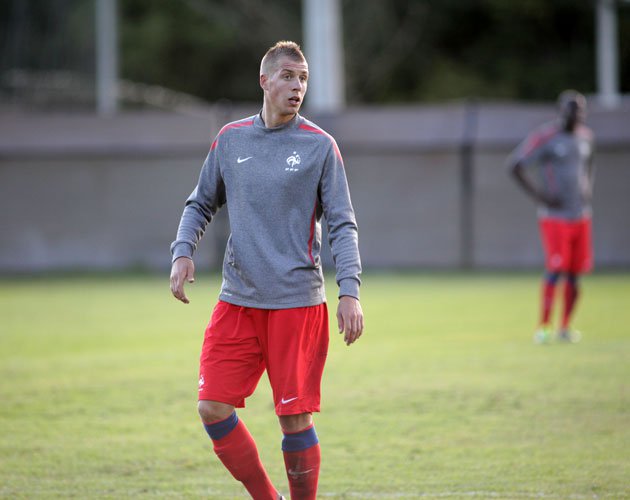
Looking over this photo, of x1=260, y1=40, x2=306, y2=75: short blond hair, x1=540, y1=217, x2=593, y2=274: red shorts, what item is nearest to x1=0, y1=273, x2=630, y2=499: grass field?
x1=540, y1=217, x2=593, y2=274: red shorts

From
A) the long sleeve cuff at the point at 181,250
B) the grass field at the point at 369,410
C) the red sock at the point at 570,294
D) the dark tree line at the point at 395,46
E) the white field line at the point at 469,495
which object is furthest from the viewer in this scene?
the dark tree line at the point at 395,46

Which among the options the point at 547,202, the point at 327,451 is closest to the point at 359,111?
the point at 547,202

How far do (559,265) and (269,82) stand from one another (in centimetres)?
744

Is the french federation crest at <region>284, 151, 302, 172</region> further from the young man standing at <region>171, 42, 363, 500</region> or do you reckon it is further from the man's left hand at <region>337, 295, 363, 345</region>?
the man's left hand at <region>337, 295, 363, 345</region>

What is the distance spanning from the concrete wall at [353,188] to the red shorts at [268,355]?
1751 centimetres

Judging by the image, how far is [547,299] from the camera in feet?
40.1

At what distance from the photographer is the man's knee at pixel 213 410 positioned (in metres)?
5.23

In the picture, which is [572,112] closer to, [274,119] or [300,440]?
[274,119]

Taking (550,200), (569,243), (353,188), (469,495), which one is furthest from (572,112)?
(353,188)

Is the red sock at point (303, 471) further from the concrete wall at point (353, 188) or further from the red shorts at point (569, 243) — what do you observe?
the concrete wall at point (353, 188)

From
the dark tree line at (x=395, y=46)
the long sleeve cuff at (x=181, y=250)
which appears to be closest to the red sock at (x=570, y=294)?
the long sleeve cuff at (x=181, y=250)

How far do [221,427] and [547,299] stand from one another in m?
7.51

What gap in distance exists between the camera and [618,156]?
74.7ft

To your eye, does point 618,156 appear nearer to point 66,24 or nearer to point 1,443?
point 66,24
